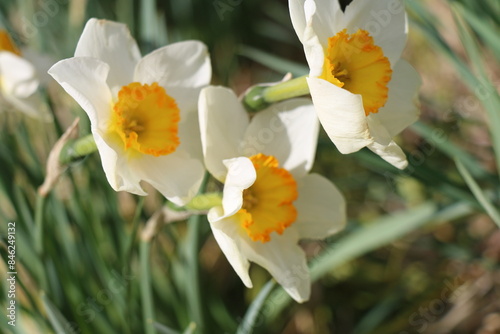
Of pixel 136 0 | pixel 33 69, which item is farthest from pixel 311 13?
pixel 136 0

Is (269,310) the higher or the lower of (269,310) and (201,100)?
the lower

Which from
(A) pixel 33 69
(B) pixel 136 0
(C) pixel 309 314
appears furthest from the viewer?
(B) pixel 136 0

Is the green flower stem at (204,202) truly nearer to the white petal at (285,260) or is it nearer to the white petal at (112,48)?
the white petal at (285,260)

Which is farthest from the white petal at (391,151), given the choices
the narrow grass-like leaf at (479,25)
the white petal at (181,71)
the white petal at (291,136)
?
the narrow grass-like leaf at (479,25)

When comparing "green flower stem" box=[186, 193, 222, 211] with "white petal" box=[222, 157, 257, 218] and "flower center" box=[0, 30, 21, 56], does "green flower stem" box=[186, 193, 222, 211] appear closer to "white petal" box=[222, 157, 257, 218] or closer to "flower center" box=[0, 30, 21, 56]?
"white petal" box=[222, 157, 257, 218]

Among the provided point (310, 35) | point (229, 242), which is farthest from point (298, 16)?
point (229, 242)

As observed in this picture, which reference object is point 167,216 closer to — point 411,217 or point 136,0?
point 411,217
